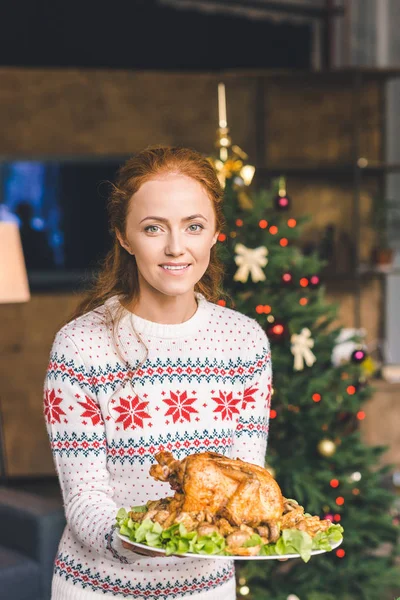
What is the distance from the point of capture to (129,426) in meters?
1.52

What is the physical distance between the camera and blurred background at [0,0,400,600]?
6.11 m

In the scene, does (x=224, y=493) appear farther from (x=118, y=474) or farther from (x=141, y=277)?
(x=141, y=277)

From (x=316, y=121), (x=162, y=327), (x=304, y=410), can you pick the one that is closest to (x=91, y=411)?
(x=162, y=327)

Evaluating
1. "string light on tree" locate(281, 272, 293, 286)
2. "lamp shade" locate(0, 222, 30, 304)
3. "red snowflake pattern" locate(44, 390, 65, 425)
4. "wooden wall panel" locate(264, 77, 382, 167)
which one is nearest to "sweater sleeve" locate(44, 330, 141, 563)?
"red snowflake pattern" locate(44, 390, 65, 425)

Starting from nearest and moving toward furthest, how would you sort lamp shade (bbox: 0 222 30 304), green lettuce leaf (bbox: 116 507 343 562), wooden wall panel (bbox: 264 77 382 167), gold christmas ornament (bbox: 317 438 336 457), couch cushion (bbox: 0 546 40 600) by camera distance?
green lettuce leaf (bbox: 116 507 343 562), couch cushion (bbox: 0 546 40 600), gold christmas ornament (bbox: 317 438 336 457), lamp shade (bbox: 0 222 30 304), wooden wall panel (bbox: 264 77 382 167)

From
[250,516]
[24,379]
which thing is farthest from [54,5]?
[250,516]

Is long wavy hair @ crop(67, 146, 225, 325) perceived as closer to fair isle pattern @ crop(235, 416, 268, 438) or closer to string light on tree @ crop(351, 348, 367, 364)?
fair isle pattern @ crop(235, 416, 268, 438)

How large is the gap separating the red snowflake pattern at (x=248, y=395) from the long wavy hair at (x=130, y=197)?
215mm

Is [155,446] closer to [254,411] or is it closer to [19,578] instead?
[254,411]

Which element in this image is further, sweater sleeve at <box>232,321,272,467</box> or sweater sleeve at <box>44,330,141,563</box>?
sweater sleeve at <box>232,321,272,467</box>

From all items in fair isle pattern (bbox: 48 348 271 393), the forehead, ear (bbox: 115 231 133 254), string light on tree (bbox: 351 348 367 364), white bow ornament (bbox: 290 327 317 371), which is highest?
the forehead

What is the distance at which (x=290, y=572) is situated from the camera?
3.55 metres

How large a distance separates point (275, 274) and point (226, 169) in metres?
0.44

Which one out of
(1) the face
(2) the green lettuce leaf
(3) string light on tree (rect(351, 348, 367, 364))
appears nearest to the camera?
(2) the green lettuce leaf
